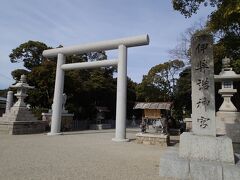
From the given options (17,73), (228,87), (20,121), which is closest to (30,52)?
(17,73)

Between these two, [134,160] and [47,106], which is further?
[47,106]

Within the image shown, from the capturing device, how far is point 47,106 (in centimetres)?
2153

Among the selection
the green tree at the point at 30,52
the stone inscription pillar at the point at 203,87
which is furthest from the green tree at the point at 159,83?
the stone inscription pillar at the point at 203,87

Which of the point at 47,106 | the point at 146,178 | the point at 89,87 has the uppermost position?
the point at 89,87

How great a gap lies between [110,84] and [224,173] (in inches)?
892

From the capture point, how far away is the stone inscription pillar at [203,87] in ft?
17.2

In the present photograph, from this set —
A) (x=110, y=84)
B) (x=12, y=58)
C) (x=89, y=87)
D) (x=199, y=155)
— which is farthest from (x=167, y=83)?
(x=199, y=155)

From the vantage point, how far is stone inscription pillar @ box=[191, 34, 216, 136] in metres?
5.25

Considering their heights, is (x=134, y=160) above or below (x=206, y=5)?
below

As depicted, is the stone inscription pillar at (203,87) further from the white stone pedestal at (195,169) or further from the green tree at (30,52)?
the green tree at (30,52)

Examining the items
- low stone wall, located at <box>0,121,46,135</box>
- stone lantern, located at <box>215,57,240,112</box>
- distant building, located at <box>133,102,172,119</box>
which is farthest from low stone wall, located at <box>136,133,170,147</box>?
low stone wall, located at <box>0,121,46,135</box>

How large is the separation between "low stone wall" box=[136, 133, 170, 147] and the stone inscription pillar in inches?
194

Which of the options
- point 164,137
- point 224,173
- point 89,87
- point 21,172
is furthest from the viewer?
point 89,87

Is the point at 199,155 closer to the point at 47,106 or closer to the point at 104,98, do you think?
the point at 47,106
